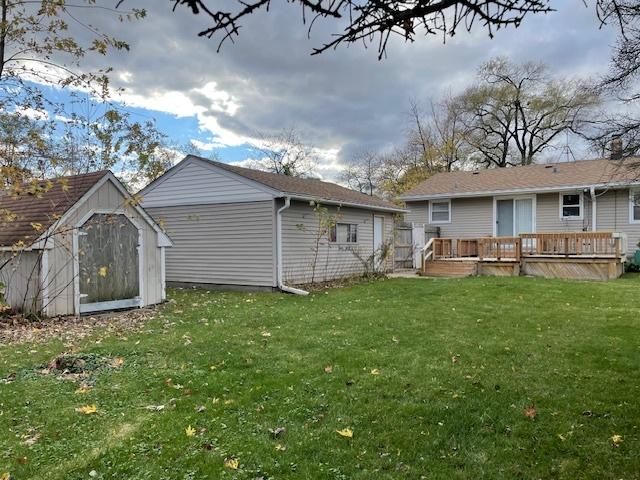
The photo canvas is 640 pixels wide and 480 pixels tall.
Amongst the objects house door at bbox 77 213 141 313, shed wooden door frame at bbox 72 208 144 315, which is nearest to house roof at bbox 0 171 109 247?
shed wooden door frame at bbox 72 208 144 315

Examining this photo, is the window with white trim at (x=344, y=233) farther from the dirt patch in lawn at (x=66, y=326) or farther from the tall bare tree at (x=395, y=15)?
the tall bare tree at (x=395, y=15)

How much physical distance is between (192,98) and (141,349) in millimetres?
14417

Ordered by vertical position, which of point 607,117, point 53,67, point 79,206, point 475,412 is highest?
point 53,67

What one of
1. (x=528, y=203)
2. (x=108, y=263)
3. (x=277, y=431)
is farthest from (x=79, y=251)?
(x=528, y=203)

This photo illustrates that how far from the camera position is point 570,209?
16859mm

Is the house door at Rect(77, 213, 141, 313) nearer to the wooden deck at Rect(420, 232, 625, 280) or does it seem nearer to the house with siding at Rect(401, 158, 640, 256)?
the wooden deck at Rect(420, 232, 625, 280)

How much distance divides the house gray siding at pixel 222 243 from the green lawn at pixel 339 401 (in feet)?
16.4

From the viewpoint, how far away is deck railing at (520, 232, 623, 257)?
13.5 meters

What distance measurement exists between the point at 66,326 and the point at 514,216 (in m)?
16.0

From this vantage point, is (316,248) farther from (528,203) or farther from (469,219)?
(528,203)

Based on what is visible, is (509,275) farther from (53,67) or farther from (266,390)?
(53,67)

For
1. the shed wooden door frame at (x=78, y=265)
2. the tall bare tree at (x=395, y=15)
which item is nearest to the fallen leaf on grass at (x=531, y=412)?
the tall bare tree at (x=395, y=15)

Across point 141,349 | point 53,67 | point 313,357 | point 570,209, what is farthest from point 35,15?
point 570,209

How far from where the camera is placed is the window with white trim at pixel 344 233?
14766mm
